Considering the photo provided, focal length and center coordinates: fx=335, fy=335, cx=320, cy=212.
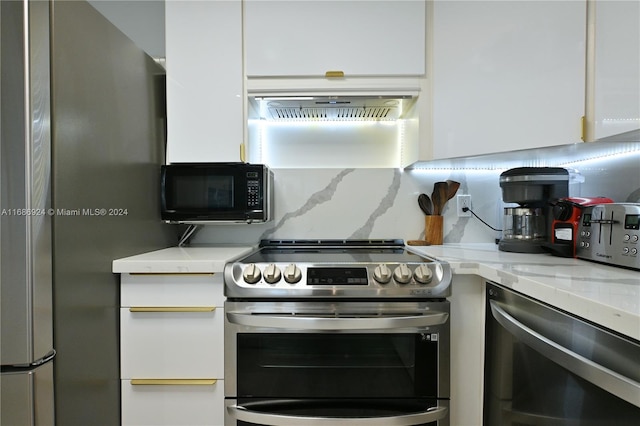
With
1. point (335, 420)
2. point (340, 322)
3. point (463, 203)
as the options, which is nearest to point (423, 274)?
point (340, 322)

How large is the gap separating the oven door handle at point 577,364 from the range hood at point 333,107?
102 centimetres

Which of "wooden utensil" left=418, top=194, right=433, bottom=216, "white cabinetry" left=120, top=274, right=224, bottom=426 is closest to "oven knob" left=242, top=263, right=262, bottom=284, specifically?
"white cabinetry" left=120, top=274, right=224, bottom=426

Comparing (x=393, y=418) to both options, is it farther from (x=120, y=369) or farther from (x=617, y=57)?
(x=617, y=57)

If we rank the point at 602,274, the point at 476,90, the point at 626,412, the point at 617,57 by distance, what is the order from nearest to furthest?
1. the point at 626,412
2. the point at 602,274
3. the point at 617,57
4. the point at 476,90

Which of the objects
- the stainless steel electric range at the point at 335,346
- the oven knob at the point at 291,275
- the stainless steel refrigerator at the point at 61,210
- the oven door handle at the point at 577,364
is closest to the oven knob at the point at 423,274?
the stainless steel electric range at the point at 335,346

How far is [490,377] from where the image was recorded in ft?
3.78

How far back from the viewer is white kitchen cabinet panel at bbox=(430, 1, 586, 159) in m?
1.30

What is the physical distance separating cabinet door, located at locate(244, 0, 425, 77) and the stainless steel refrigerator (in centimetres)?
58

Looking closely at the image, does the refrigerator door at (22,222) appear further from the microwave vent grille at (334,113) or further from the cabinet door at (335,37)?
the microwave vent grille at (334,113)

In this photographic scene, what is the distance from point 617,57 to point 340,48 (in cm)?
100

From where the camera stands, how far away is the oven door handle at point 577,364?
0.61m

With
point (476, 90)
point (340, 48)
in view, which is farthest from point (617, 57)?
point (340, 48)

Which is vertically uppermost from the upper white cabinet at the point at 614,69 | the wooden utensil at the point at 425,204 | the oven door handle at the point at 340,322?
the upper white cabinet at the point at 614,69

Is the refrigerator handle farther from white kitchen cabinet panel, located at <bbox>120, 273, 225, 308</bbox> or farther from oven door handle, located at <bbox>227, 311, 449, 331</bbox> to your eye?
oven door handle, located at <bbox>227, 311, 449, 331</bbox>
